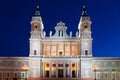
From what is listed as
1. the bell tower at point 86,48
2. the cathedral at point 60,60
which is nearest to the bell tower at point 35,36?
the cathedral at point 60,60

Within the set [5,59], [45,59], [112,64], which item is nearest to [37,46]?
[45,59]

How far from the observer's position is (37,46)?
291 feet

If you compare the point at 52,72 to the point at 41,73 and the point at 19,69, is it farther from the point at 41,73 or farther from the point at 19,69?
the point at 19,69

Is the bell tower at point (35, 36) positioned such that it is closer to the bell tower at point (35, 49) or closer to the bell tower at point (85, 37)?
the bell tower at point (35, 49)

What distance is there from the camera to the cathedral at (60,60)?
286ft

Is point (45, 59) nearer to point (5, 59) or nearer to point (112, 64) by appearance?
point (5, 59)

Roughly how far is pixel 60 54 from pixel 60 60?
3.79 m

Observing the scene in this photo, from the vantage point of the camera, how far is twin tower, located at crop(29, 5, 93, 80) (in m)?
86.9

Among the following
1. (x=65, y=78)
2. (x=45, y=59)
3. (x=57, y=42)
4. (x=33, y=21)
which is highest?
(x=33, y=21)

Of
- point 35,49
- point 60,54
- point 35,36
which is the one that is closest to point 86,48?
point 60,54

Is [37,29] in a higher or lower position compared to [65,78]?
higher

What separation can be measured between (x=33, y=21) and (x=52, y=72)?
17.3 metres

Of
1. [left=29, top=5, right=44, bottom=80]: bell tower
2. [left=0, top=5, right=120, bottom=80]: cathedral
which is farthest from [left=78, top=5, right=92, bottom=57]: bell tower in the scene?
[left=29, top=5, right=44, bottom=80]: bell tower

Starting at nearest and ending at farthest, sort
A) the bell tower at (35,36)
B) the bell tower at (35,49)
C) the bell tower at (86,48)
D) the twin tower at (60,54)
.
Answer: the bell tower at (86,48) < the bell tower at (35,49) < the twin tower at (60,54) < the bell tower at (35,36)
